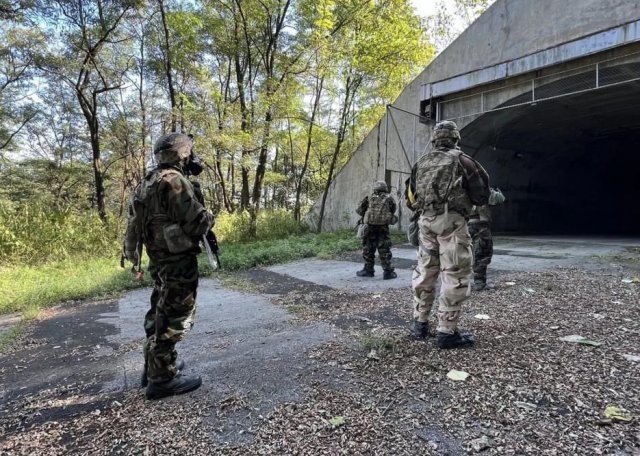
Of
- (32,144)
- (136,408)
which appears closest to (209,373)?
(136,408)

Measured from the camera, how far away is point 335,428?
77.6 inches

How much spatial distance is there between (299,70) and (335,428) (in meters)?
12.7

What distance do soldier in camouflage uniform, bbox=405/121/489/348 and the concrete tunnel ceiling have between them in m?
8.00

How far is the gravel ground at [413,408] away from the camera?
5.97 ft

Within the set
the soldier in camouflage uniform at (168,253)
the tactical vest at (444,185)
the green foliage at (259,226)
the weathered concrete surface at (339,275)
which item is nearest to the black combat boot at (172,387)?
the soldier in camouflage uniform at (168,253)

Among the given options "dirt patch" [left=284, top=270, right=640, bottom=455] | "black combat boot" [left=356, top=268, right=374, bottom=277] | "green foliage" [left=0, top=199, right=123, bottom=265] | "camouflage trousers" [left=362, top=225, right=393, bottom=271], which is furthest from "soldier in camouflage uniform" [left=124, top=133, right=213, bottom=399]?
"green foliage" [left=0, top=199, right=123, bottom=265]

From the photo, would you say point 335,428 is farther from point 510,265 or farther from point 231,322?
point 510,265

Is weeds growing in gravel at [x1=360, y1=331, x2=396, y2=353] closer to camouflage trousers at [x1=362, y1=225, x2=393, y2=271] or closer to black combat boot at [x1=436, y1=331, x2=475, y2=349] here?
black combat boot at [x1=436, y1=331, x2=475, y2=349]

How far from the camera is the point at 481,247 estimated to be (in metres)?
4.94

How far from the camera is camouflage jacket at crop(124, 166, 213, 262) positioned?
2.36m

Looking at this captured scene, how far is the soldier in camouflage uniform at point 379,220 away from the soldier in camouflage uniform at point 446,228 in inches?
111

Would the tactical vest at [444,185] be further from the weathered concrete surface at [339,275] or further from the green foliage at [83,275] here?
the green foliage at [83,275]

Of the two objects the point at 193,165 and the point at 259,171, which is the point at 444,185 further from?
the point at 259,171

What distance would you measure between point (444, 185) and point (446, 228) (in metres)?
0.35
